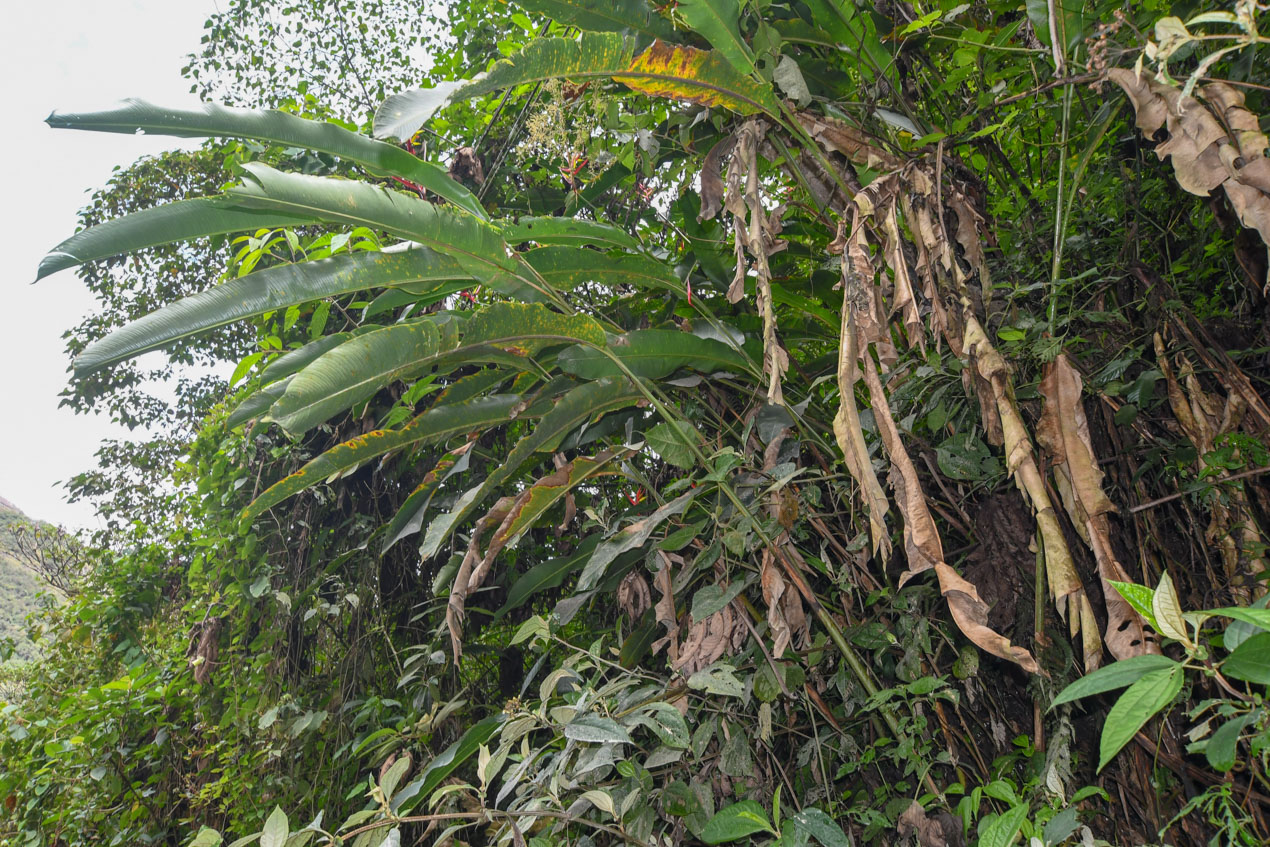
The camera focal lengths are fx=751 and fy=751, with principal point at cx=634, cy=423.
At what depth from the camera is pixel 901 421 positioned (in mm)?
1176

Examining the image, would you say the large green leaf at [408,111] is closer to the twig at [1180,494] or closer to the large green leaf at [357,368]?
the large green leaf at [357,368]

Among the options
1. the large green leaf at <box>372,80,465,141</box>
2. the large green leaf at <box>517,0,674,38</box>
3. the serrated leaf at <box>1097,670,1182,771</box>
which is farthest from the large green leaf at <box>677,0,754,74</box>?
the serrated leaf at <box>1097,670,1182,771</box>

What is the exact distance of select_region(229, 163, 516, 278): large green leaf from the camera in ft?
3.01

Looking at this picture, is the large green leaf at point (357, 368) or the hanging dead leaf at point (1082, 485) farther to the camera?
the large green leaf at point (357, 368)

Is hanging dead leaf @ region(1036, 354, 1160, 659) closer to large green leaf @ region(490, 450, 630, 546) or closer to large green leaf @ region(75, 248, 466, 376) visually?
large green leaf @ region(490, 450, 630, 546)

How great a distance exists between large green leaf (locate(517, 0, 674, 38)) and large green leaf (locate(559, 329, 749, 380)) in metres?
0.48

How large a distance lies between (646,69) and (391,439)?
719mm

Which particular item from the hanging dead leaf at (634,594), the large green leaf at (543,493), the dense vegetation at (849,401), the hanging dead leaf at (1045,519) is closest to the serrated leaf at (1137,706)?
the dense vegetation at (849,401)

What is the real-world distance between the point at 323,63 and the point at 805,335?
5312mm

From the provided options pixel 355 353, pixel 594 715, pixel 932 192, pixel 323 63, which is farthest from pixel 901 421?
pixel 323 63

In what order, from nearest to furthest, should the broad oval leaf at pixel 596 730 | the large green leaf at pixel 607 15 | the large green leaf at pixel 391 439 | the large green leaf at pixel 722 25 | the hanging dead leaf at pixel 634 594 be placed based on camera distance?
the broad oval leaf at pixel 596 730, the large green leaf at pixel 722 25, the large green leaf at pixel 607 15, the large green leaf at pixel 391 439, the hanging dead leaf at pixel 634 594

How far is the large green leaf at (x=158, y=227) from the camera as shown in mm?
890

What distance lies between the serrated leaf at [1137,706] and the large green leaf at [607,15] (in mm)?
1106

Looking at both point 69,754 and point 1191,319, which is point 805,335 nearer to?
point 1191,319
